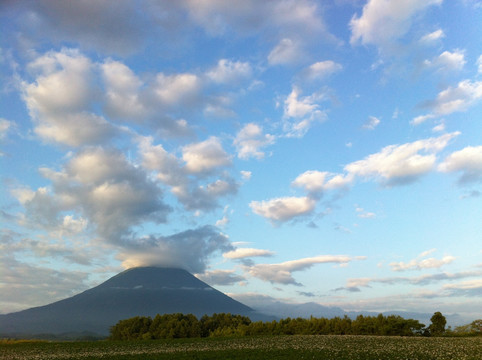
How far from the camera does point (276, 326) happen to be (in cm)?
5884

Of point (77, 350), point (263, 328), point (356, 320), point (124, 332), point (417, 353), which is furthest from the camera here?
point (124, 332)

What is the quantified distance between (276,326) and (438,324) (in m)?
23.5

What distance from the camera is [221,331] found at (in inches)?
2562

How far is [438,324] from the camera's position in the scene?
51000mm

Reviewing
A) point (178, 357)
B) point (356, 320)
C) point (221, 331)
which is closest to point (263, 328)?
point (221, 331)

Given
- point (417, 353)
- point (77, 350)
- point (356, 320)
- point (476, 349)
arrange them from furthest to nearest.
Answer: point (356, 320)
point (77, 350)
point (476, 349)
point (417, 353)

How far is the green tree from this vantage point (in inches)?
1994

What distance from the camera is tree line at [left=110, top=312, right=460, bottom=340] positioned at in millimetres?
51625

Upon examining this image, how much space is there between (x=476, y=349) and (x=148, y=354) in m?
28.5

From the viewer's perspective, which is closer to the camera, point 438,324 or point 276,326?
point 438,324

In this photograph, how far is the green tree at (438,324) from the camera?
5066 centimetres

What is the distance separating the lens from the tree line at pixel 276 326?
5162 cm

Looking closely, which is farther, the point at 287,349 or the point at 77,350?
the point at 77,350

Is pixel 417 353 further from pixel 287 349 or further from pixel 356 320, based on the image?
pixel 356 320
